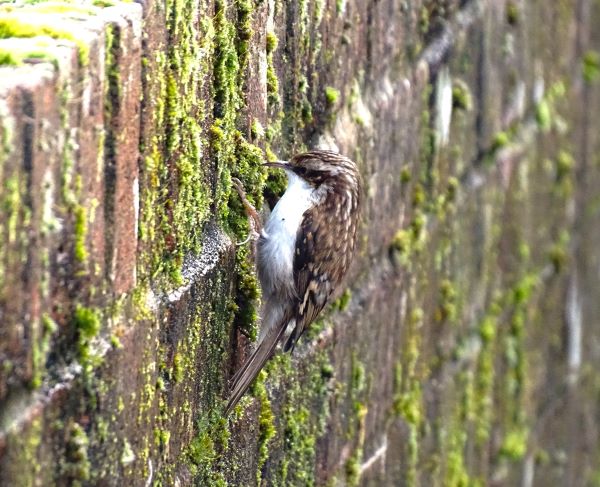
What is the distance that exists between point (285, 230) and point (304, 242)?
0.95ft

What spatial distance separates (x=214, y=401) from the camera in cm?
271

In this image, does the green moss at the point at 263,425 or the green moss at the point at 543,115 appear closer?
the green moss at the point at 263,425

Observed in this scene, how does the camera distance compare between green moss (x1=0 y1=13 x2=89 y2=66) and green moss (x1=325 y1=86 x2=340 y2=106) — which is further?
green moss (x1=325 y1=86 x2=340 y2=106)

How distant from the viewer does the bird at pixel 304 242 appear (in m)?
3.24

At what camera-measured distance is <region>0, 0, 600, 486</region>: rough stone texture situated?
5.98 feet

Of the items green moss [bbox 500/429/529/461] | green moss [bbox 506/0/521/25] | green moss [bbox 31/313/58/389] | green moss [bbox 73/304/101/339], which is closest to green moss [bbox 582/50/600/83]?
green moss [bbox 506/0/521/25]

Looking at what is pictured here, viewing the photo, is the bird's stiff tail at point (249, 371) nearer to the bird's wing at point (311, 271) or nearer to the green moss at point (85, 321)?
the bird's wing at point (311, 271)

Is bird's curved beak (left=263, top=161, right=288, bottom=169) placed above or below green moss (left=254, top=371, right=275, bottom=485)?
above

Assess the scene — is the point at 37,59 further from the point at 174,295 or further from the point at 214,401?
the point at 214,401

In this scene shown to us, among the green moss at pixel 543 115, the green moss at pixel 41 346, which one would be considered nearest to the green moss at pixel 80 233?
the green moss at pixel 41 346

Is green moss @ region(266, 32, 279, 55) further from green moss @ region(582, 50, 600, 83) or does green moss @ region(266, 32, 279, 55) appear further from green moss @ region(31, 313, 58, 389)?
green moss @ region(582, 50, 600, 83)

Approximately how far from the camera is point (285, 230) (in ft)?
11.4

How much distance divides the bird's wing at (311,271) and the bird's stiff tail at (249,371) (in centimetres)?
23

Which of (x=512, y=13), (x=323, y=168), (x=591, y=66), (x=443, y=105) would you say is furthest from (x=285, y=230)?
(x=591, y=66)
